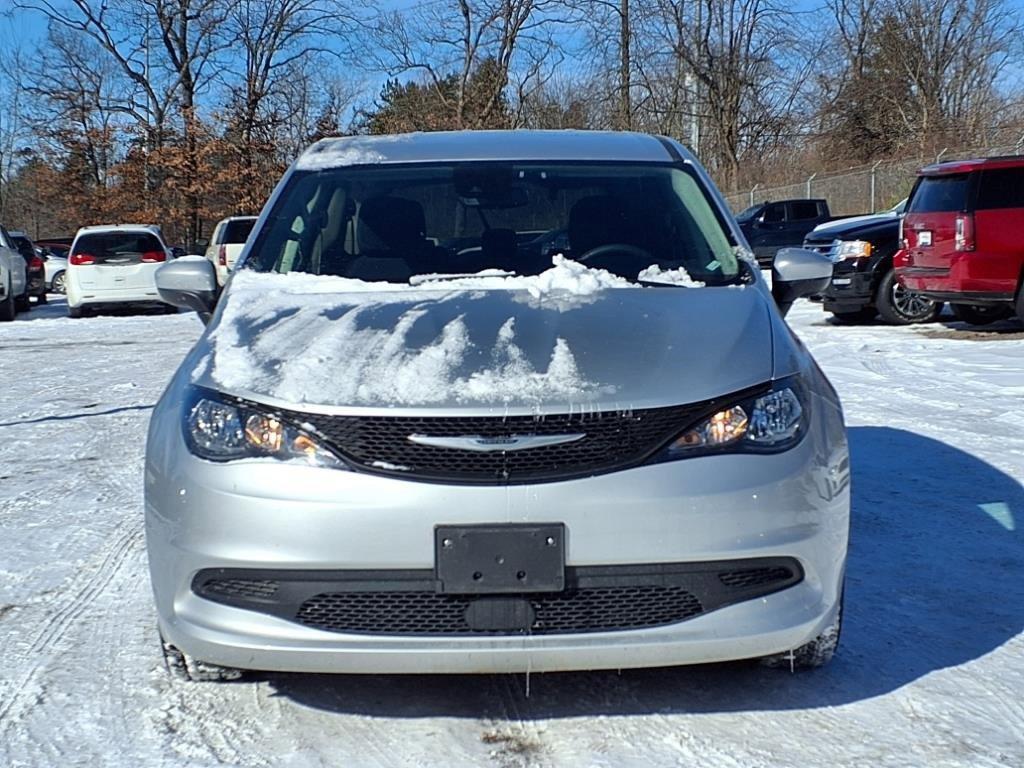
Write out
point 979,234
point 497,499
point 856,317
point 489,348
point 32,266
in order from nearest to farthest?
point 497,499
point 489,348
point 979,234
point 856,317
point 32,266

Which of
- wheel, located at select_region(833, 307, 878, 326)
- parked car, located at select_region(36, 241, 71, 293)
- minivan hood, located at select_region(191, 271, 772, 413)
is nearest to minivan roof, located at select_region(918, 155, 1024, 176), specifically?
wheel, located at select_region(833, 307, 878, 326)

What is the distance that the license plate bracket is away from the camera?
2836 mm

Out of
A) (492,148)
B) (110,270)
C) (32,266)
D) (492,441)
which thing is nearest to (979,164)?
(492,148)

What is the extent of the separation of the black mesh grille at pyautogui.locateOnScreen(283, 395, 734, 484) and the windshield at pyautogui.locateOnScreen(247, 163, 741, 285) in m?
1.21

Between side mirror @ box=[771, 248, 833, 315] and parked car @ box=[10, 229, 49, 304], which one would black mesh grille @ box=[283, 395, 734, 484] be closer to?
side mirror @ box=[771, 248, 833, 315]

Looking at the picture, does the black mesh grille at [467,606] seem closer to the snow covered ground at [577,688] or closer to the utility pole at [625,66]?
the snow covered ground at [577,688]

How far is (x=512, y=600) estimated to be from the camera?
9.53ft

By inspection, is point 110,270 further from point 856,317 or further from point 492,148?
point 492,148

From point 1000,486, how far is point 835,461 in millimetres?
2916

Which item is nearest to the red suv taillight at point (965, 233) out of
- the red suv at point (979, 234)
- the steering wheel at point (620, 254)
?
the red suv at point (979, 234)

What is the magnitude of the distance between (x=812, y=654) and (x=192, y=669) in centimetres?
177

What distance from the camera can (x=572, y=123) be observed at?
118 ft

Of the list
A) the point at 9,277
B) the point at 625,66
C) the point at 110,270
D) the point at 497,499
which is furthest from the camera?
the point at 625,66

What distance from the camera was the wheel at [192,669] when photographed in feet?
10.9
